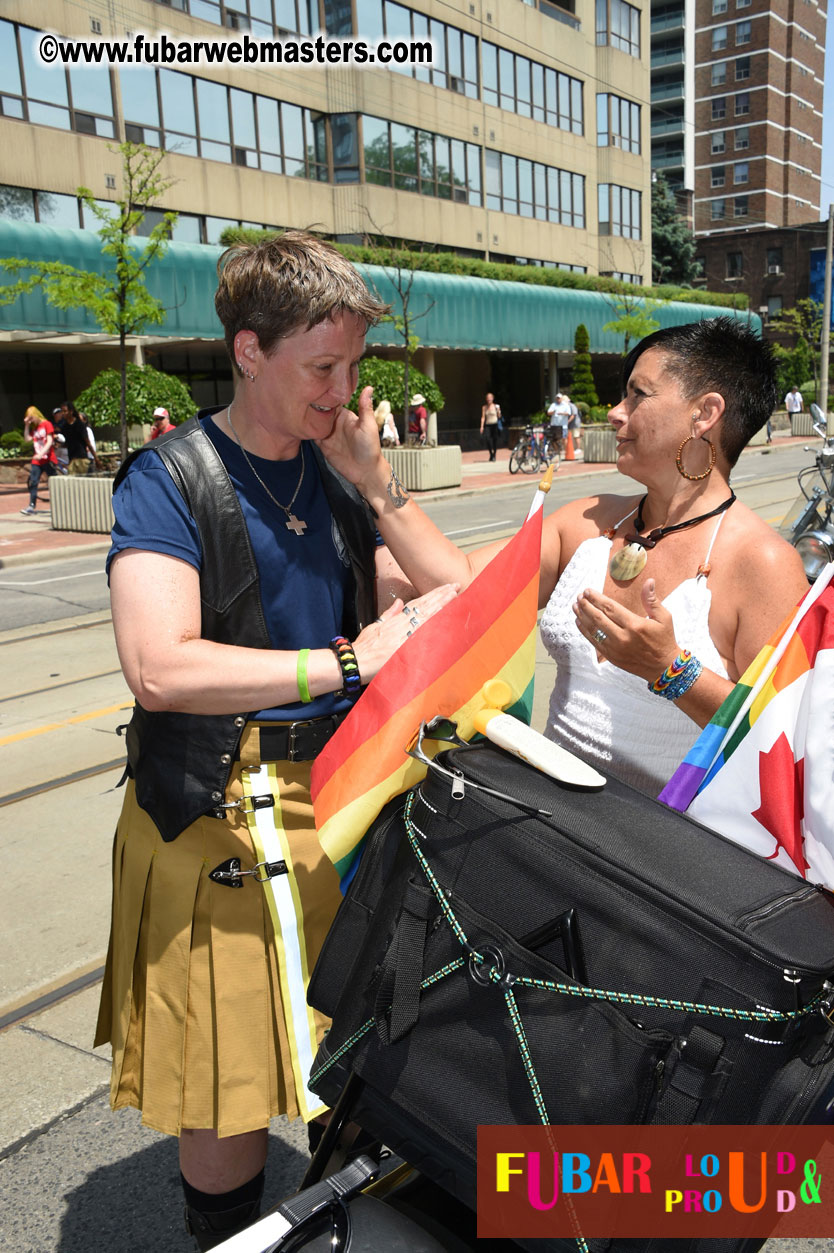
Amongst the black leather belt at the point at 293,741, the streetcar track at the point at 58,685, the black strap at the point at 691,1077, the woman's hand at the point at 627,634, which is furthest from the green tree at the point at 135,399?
the black strap at the point at 691,1077

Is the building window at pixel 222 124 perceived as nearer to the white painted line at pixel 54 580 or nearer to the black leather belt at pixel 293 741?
the white painted line at pixel 54 580

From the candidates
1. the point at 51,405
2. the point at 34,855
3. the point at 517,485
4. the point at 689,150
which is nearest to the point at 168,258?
the point at 51,405

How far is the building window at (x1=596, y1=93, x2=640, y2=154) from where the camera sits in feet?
153

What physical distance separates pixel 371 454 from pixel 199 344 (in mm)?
28942

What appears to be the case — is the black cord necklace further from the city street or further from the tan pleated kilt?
the city street

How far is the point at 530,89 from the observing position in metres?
41.9

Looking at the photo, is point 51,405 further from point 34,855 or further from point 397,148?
point 34,855

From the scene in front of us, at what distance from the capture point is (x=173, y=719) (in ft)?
6.48

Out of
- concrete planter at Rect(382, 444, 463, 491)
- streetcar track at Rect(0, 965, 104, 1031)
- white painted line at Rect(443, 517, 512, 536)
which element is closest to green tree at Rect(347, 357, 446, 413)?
concrete planter at Rect(382, 444, 463, 491)

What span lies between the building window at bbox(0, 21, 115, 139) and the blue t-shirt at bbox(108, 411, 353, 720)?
28211mm

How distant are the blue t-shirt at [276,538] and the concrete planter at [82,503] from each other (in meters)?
15.2

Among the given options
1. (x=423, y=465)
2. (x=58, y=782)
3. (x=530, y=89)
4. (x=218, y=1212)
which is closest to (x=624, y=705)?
(x=218, y=1212)

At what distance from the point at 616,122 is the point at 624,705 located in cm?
5149

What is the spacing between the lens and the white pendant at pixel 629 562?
2.20m
